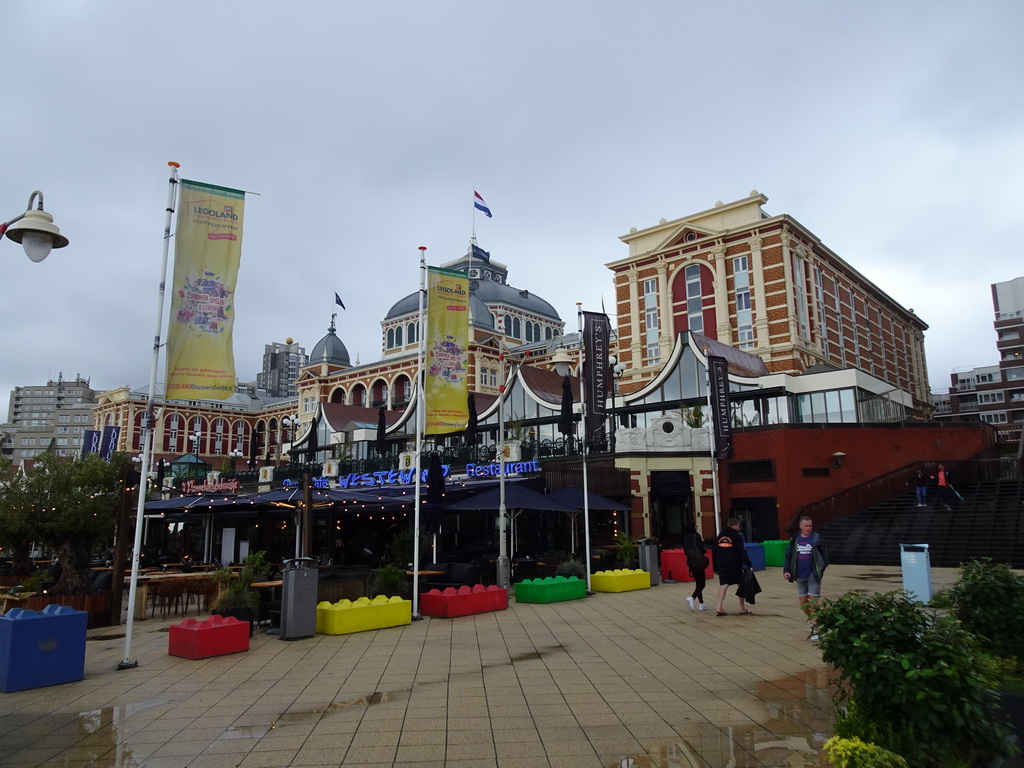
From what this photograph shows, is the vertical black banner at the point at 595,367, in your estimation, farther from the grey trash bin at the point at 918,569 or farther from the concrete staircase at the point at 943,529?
the grey trash bin at the point at 918,569

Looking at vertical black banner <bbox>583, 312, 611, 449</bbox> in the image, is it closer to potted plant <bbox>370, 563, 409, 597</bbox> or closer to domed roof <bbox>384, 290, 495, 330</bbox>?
potted plant <bbox>370, 563, 409, 597</bbox>

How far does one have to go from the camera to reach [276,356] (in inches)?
A: 5128

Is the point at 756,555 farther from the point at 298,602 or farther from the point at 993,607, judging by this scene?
the point at 993,607

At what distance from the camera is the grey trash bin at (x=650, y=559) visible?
19.0 meters

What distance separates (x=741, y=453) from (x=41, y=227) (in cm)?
2698

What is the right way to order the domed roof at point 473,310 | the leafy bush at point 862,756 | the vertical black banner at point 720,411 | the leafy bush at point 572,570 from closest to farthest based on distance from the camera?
the leafy bush at point 862,756 < the leafy bush at point 572,570 < the vertical black banner at point 720,411 < the domed roof at point 473,310

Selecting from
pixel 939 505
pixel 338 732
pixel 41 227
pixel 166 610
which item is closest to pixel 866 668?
pixel 338 732

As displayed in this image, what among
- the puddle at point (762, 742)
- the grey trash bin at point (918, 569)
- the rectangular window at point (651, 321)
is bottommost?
the puddle at point (762, 742)

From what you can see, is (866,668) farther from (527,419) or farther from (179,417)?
(179,417)

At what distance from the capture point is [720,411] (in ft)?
Answer: 91.6

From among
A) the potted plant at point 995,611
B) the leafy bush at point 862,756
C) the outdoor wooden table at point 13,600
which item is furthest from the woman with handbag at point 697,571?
the outdoor wooden table at point 13,600

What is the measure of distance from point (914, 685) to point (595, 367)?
1911cm

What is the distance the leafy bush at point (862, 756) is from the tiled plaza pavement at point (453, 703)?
1.40m

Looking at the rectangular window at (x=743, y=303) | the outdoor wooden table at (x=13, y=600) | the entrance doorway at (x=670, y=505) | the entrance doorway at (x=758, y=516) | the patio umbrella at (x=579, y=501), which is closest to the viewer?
the outdoor wooden table at (x=13, y=600)
